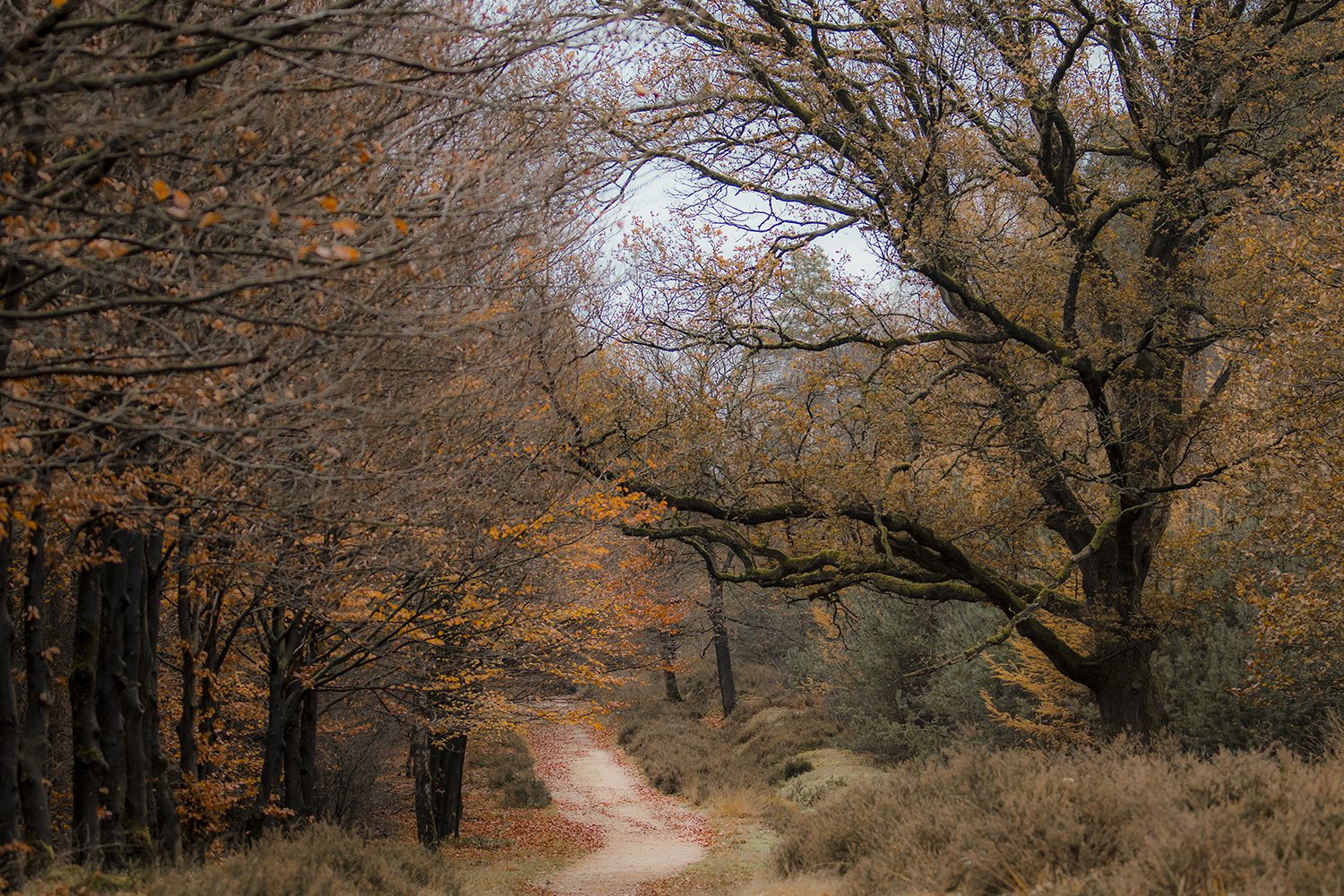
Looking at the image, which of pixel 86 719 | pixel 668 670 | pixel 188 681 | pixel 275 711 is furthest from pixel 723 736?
pixel 86 719

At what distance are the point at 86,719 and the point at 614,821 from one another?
1507 centimetres

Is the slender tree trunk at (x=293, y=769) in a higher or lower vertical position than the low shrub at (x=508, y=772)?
higher

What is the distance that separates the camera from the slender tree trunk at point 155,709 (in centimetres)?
839

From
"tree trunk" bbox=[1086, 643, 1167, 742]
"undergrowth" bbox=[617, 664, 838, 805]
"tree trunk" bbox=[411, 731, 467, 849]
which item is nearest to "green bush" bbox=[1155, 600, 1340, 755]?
"tree trunk" bbox=[1086, 643, 1167, 742]

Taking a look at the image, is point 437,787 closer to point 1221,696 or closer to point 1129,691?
point 1129,691

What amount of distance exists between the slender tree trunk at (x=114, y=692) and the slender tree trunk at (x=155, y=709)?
0.61m

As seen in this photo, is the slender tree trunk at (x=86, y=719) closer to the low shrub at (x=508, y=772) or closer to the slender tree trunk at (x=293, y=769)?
the slender tree trunk at (x=293, y=769)

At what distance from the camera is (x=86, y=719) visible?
7.09 m

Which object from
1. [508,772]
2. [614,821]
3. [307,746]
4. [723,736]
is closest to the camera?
[307,746]

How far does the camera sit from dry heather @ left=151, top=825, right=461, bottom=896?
6.66 meters

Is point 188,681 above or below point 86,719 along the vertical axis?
above

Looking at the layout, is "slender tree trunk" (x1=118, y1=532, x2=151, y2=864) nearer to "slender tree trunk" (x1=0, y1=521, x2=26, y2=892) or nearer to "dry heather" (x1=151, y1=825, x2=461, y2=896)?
"dry heather" (x1=151, y1=825, x2=461, y2=896)

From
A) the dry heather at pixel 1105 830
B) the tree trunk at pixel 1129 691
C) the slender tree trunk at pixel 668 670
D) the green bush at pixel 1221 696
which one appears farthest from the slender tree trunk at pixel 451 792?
the green bush at pixel 1221 696

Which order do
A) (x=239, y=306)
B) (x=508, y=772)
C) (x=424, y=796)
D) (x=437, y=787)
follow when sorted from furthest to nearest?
(x=508, y=772), (x=437, y=787), (x=424, y=796), (x=239, y=306)
